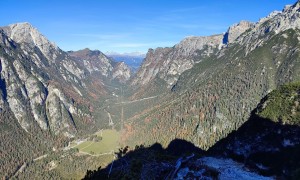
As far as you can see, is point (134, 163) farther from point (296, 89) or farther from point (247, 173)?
point (296, 89)

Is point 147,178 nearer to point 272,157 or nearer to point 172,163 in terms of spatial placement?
point 172,163

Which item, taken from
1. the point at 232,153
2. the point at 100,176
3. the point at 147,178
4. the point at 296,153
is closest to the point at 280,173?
the point at 296,153

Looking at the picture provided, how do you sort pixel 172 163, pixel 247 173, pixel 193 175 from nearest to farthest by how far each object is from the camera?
pixel 193 175
pixel 247 173
pixel 172 163

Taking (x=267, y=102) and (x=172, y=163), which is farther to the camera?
(x=267, y=102)

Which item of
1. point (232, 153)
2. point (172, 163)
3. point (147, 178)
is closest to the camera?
point (147, 178)

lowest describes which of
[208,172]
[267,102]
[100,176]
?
[100,176]

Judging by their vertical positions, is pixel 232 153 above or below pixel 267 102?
below

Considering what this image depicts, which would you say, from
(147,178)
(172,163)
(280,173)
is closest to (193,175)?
(147,178)

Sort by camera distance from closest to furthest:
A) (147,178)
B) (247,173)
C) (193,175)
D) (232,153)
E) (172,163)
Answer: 1. (193,175)
2. (147,178)
3. (247,173)
4. (172,163)
5. (232,153)

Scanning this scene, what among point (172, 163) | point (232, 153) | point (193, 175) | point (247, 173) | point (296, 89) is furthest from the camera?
point (296, 89)
